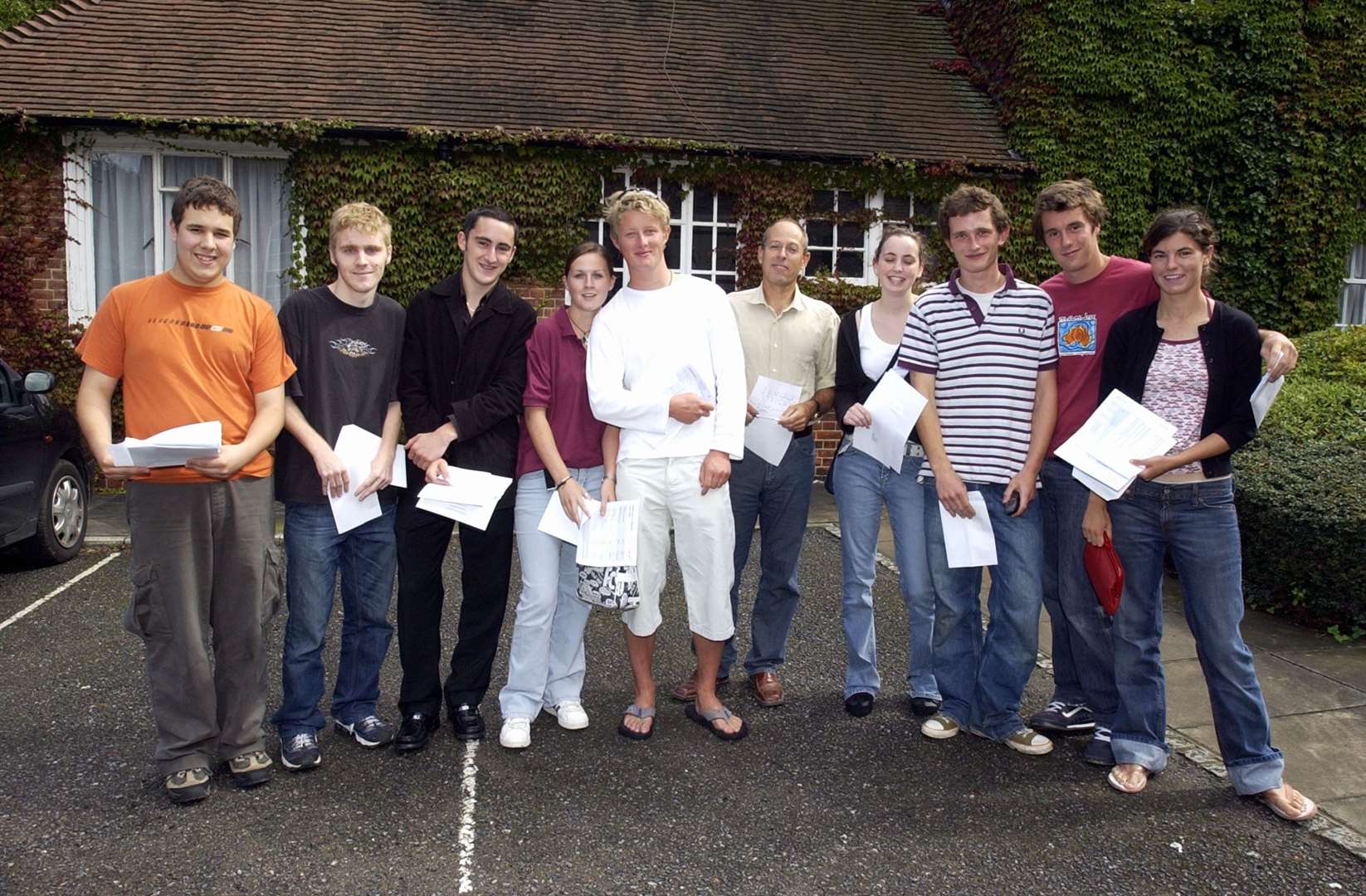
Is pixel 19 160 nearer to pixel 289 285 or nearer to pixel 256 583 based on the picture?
pixel 289 285

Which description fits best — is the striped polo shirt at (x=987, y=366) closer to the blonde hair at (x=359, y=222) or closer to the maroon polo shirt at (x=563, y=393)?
the maroon polo shirt at (x=563, y=393)

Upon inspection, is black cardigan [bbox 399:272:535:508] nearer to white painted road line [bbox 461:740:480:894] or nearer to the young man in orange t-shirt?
the young man in orange t-shirt

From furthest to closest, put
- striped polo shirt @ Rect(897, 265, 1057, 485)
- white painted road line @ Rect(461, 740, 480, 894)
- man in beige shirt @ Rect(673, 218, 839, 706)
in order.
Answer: man in beige shirt @ Rect(673, 218, 839, 706), striped polo shirt @ Rect(897, 265, 1057, 485), white painted road line @ Rect(461, 740, 480, 894)

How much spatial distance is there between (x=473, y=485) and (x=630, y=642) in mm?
960

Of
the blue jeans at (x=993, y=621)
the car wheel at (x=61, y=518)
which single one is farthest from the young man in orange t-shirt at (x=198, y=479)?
the car wheel at (x=61, y=518)

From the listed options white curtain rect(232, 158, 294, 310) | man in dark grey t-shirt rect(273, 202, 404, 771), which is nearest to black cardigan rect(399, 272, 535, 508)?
man in dark grey t-shirt rect(273, 202, 404, 771)

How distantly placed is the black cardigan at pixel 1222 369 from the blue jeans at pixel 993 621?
0.68 meters

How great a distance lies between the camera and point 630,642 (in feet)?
14.3

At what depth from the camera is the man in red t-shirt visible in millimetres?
4031

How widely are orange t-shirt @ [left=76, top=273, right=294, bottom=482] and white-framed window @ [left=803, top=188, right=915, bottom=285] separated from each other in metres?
8.77

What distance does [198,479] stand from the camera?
3.65 meters

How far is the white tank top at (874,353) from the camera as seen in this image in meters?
4.52

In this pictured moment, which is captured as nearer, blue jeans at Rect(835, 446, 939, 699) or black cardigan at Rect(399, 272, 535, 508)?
black cardigan at Rect(399, 272, 535, 508)

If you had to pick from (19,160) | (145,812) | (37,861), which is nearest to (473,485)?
(145,812)
